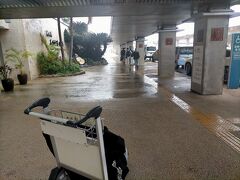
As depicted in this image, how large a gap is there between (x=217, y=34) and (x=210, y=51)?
19.2 inches

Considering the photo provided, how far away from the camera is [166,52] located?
11.4 meters

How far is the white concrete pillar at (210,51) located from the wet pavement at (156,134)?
0.44 meters

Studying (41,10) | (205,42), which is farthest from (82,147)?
(41,10)

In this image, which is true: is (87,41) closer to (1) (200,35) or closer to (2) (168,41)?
(2) (168,41)

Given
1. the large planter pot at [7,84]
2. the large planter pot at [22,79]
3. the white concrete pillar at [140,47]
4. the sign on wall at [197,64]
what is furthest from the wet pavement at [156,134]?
the white concrete pillar at [140,47]

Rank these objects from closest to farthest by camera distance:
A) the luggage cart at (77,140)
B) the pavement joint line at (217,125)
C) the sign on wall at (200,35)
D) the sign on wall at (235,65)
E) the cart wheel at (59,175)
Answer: the luggage cart at (77,140) < the cart wheel at (59,175) < the pavement joint line at (217,125) < the sign on wall at (200,35) < the sign on wall at (235,65)

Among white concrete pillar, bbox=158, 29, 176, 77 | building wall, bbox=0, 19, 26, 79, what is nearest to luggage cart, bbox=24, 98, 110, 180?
building wall, bbox=0, 19, 26, 79

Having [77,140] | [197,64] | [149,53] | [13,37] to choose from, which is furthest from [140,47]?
[77,140]

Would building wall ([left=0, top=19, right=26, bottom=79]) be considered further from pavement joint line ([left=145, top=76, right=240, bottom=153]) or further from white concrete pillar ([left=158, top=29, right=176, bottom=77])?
pavement joint line ([left=145, top=76, right=240, bottom=153])

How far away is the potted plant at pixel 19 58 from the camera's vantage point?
9.25 m

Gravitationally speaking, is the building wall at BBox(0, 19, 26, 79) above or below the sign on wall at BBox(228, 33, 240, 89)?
above

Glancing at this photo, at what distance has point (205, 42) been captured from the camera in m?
6.34

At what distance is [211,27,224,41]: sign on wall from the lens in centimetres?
625

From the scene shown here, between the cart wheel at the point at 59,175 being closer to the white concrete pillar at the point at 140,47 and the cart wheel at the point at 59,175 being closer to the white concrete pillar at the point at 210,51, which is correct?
the white concrete pillar at the point at 210,51
